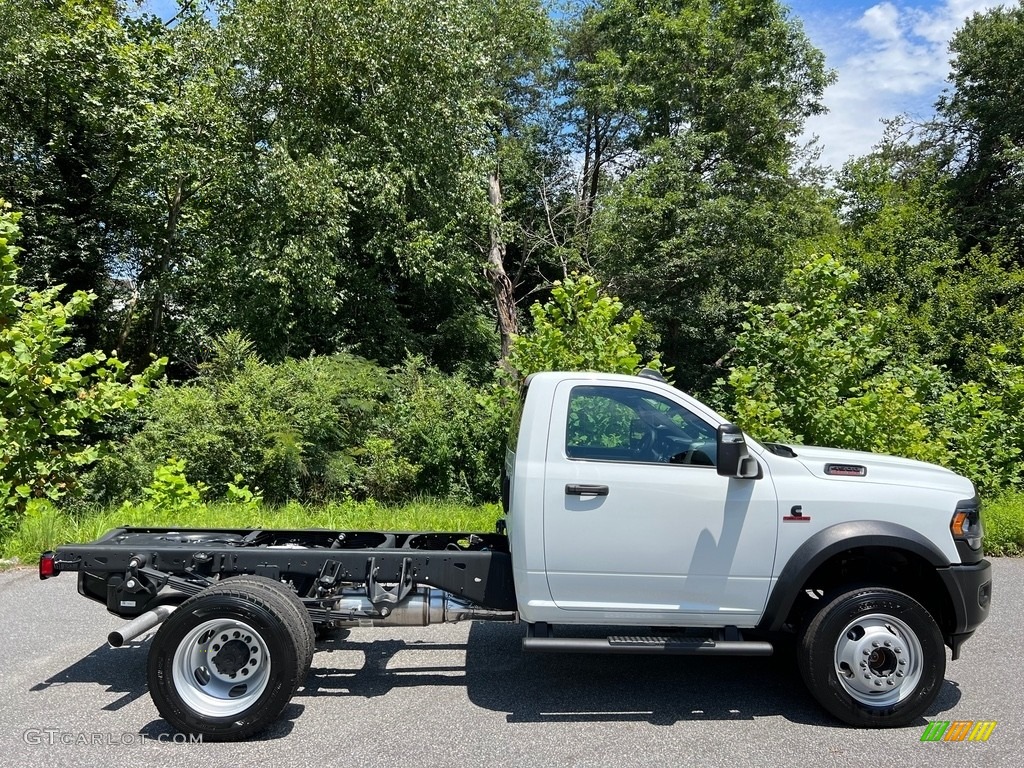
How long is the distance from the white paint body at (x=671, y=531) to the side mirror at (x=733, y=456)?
16 cm

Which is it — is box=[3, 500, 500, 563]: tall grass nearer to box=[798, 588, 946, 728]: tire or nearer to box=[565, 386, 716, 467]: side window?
box=[565, 386, 716, 467]: side window

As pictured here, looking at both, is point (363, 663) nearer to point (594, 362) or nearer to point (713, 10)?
point (594, 362)

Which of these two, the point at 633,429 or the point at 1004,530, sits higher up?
the point at 633,429

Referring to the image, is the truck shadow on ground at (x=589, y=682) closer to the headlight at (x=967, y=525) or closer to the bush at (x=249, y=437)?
the headlight at (x=967, y=525)

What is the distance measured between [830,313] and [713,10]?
577 inches

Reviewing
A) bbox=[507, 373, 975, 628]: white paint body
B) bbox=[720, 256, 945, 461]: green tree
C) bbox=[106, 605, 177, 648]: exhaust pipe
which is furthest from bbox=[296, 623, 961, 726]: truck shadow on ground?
bbox=[720, 256, 945, 461]: green tree

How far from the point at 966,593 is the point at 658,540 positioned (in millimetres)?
1847

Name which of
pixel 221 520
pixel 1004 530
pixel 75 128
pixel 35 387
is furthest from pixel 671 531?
pixel 75 128

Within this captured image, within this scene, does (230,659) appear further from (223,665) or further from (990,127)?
(990,127)

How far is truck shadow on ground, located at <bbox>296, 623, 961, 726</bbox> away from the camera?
473 centimetres

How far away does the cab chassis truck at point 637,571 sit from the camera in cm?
439

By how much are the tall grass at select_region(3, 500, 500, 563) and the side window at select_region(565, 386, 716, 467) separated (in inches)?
167

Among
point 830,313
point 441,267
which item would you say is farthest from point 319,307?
point 830,313

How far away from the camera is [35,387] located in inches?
329
